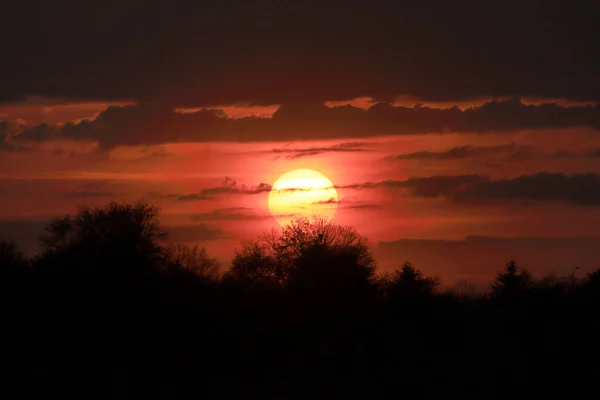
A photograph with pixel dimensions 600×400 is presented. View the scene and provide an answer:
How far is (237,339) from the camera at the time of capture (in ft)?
138

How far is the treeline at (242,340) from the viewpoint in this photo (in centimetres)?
3509

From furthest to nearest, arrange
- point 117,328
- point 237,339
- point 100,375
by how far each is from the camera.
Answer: point 237,339, point 117,328, point 100,375

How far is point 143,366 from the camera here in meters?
37.9

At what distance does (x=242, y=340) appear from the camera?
138 ft

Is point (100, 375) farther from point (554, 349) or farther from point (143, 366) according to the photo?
point (554, 349)

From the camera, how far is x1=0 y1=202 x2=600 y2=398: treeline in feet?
115

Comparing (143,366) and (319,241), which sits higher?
(319,241)

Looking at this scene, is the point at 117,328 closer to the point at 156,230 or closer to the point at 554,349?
the point at 554,349

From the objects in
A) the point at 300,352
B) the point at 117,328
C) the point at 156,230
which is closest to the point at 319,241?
the point at 156,230

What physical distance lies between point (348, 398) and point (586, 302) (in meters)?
14.1

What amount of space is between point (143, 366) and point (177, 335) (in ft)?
9.44

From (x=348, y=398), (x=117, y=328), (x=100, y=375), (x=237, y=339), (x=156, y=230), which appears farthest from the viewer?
(x=156, y=230)

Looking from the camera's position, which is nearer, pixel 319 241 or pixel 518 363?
pixel 518 363

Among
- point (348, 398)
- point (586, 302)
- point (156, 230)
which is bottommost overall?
point (348, 398)
